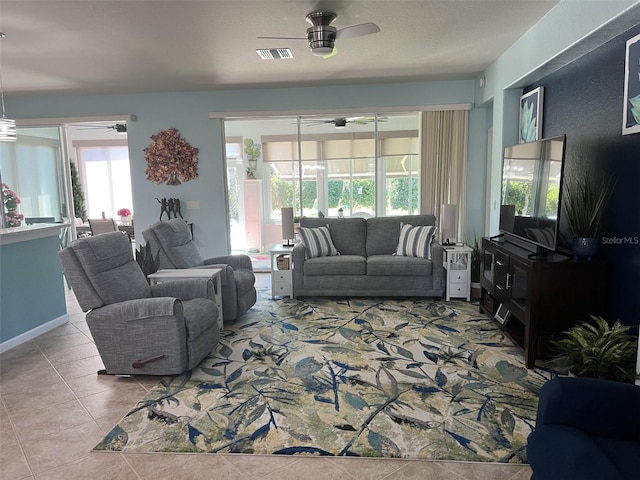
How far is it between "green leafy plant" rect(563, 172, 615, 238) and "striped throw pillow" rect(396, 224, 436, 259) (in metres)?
1.83

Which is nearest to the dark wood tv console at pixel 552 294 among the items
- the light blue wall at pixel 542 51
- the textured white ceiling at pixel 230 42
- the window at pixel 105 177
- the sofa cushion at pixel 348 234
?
the light blue wall at pixel 542 51

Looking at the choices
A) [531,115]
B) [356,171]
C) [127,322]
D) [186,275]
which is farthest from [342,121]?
[127,322]

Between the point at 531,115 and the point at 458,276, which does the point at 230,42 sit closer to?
the point at 531,115

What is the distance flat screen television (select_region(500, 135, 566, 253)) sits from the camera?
9.96 feet

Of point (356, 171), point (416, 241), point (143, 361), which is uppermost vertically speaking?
point (356, 171)

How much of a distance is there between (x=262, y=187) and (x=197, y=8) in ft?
14.4

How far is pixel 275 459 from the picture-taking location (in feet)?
7.13

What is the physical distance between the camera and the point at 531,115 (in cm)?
407

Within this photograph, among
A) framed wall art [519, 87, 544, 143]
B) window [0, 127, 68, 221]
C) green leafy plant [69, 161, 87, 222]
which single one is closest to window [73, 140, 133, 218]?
green leafy plant [69, 161, 87, 222]

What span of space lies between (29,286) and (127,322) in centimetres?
169

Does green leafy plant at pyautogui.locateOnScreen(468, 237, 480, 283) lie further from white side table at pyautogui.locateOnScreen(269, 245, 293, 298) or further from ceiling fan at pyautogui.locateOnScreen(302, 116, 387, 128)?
ceiling fan at pyautogui.locateOnScreen(302, 116, 387, 128)

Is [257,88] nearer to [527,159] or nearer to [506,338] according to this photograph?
[527,159]

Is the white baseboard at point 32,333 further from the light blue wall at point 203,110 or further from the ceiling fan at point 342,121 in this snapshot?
the ceiling fan at point 342,121

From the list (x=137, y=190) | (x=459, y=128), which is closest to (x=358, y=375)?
(x=459, y=128)
